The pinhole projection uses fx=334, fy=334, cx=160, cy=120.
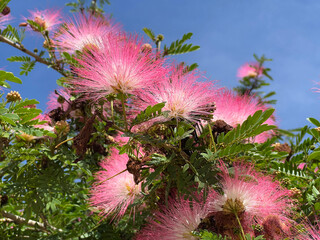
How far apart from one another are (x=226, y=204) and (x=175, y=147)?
0.38 meters

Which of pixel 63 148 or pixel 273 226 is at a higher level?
pixel 63 148

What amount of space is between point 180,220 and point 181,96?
2.18ft

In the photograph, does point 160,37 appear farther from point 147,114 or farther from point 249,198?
point 249,198

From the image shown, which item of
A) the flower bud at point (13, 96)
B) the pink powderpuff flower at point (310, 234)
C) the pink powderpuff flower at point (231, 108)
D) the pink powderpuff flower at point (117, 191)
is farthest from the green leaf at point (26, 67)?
the pink powderpuff flower at point (310, 234)

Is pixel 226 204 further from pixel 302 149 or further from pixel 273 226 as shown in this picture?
pixel 302 149

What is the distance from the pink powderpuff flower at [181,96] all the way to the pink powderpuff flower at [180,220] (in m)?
0.46

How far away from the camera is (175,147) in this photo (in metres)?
1.74

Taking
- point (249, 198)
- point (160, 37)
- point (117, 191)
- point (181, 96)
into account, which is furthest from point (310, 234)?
point (160, 37)

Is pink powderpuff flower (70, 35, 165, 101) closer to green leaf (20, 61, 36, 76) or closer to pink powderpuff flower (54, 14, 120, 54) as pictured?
pink powderpuff flower (54, 14, 120, 54)

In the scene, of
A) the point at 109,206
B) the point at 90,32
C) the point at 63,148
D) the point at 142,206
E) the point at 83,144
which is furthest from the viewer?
the point at 90,32

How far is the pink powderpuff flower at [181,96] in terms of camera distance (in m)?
1.77

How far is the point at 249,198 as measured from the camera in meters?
1.72

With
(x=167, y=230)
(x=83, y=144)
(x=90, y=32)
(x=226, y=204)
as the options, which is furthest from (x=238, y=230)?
(x=90, y=32)

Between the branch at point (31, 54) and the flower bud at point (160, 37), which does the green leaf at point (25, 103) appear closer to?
the branch at point (31, 54)
